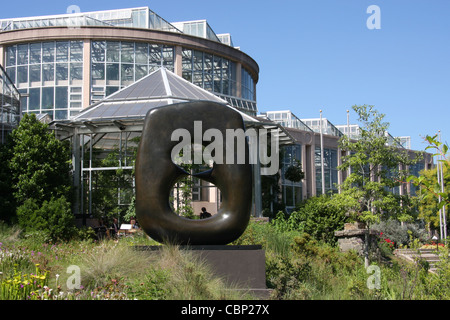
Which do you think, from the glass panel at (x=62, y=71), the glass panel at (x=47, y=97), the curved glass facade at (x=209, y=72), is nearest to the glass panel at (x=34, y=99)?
the glass panel at (x=47, y=97)

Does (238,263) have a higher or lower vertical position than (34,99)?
lower

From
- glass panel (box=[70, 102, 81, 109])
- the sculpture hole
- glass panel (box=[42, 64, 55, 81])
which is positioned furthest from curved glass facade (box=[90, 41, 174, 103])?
the sculpture hole

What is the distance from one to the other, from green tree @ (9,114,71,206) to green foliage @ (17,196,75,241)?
648 mm

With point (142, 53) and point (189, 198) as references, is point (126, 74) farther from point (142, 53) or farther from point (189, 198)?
point (189, 198)

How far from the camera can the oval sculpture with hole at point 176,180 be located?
8891 millimetres

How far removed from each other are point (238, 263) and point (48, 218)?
10.3 meters

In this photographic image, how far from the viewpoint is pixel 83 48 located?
99.9 ft

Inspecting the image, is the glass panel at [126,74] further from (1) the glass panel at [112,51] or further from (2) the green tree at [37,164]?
(2) the green tree at [37,164]

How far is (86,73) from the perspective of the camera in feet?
98.9

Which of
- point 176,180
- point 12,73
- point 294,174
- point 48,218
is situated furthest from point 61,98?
point 176,180

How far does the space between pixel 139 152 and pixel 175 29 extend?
1037 inches

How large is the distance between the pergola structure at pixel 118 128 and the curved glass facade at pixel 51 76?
712 centimetres

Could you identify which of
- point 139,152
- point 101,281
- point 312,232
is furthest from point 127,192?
point 101,281
